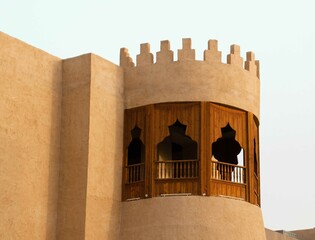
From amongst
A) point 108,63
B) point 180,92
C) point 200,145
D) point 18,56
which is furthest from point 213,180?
point 18,56

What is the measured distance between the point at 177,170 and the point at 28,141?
162 inches

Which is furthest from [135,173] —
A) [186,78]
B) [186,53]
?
[186,53]

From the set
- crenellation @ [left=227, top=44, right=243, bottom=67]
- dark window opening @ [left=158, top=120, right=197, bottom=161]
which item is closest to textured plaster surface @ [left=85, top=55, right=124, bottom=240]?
dark window opening @ [left=158, top=120, right=197, bottom=161]

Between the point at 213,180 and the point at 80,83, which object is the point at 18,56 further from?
the point at 213,180

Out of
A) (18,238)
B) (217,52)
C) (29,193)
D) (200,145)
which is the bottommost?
(18,238)

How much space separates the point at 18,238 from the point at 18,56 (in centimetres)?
442

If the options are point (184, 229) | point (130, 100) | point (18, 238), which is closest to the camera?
point (18, 238)

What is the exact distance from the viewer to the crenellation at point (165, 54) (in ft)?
68.2

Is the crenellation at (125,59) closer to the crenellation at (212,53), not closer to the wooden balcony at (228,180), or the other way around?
the crenellation at (212,53)

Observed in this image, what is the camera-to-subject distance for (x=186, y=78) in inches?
805

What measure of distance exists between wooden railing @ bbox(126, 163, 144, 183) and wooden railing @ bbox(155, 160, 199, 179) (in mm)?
444

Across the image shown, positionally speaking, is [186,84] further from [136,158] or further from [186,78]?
[136,158]

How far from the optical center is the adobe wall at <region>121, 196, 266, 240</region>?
1942cm

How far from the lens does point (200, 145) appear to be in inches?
787
